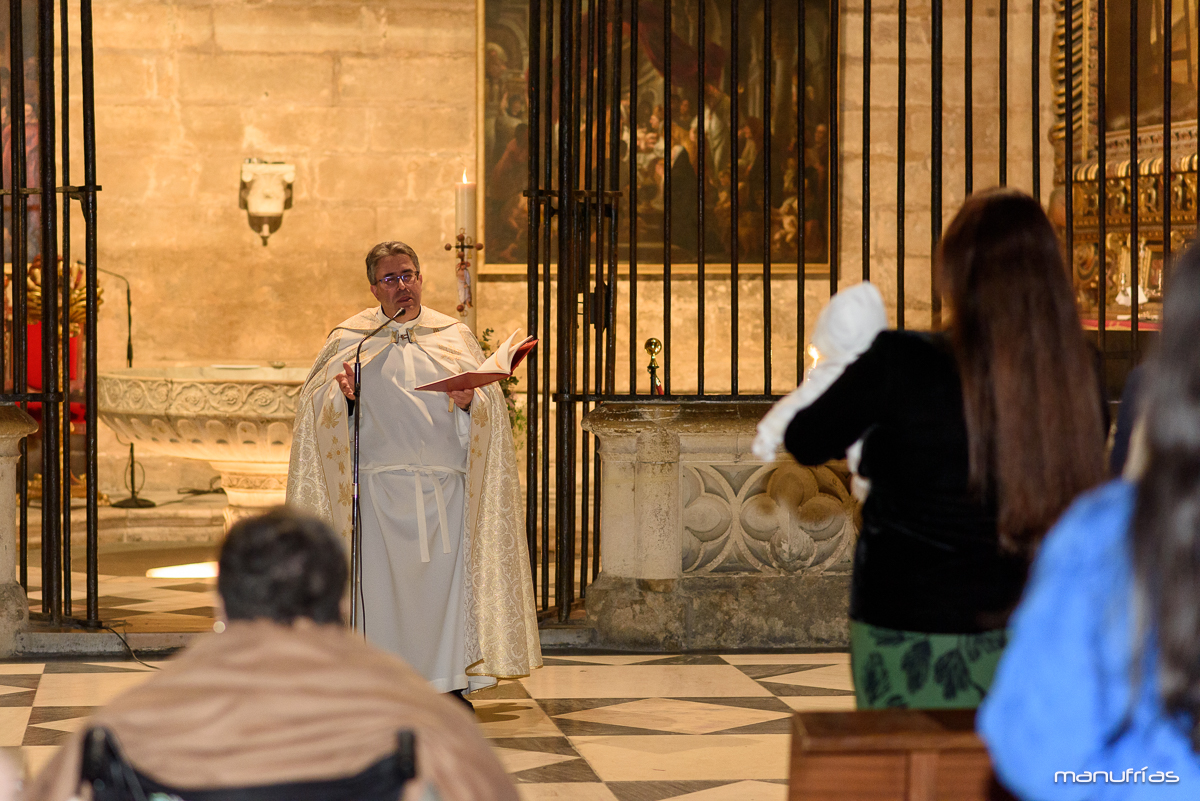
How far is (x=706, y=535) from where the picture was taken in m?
5.72

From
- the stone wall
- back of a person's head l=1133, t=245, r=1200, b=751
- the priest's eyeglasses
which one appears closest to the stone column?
the priest's eyeglasses

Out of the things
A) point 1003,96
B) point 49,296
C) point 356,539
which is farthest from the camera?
point 49,296

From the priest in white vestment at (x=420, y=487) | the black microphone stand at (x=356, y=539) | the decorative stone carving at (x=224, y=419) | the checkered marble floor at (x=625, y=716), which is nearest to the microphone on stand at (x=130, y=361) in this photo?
the decorative stone carving at (x=224, y=419)

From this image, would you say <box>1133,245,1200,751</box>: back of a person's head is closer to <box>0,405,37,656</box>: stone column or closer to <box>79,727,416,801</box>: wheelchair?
<box>79,727,416,801</box>: wheelchair

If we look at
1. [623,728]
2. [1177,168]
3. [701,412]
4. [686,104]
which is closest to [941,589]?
[623,728]

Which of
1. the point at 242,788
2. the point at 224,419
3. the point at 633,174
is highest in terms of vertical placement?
the point at 633,174

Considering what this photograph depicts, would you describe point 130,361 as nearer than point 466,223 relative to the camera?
No

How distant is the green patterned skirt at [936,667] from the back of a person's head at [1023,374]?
0.18 meters

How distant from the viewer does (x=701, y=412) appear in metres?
5.62

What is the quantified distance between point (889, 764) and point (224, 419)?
535cm

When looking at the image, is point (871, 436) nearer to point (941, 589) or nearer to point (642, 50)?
point (941, 589)

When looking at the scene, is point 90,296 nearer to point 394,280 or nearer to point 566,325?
point 394,280

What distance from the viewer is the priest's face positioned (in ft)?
14.9

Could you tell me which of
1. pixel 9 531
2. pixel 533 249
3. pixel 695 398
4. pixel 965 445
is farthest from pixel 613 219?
pixel 965 445
